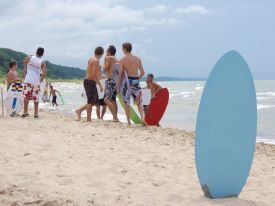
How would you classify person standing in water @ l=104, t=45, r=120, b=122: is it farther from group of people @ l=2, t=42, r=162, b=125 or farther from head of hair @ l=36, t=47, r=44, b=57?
head of hair @ l=36, t=47, r=44, b=57

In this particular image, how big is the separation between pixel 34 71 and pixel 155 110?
250 cm

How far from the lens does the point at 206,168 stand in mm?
3699

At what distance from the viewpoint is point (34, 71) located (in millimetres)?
8312

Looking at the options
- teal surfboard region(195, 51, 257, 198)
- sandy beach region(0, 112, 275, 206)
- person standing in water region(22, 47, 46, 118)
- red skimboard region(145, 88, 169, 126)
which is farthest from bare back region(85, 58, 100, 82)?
teal surfboard region(195, 51, 257, 198)

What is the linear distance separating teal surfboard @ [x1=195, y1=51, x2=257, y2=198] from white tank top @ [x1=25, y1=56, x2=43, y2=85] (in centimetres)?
521

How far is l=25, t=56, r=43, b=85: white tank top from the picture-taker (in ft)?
27.2

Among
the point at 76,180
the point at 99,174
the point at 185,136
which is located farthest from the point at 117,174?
the point at 185,136

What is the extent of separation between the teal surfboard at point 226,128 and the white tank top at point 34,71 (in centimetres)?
521

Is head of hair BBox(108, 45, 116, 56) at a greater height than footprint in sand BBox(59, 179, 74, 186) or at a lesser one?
greater

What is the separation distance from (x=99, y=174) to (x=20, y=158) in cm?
93

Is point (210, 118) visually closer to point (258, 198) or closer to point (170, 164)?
point (258, 198)

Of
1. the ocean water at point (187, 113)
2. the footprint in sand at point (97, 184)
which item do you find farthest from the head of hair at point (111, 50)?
the footprint in sand at point (97, 184)

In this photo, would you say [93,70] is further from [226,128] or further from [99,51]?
[226,128]

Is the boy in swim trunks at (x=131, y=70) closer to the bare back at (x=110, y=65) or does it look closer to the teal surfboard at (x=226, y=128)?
the bare back at (x=110, y=65)
